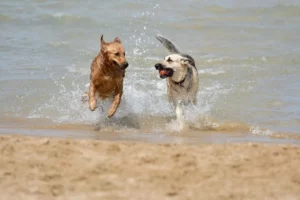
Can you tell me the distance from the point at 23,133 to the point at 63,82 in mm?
3721

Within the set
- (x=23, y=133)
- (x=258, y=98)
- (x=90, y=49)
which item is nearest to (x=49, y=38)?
(x=90, y=49)

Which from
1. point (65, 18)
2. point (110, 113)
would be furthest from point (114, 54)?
point (65, 18)

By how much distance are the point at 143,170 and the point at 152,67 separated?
7418mm

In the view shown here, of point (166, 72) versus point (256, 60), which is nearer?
point (166, 72)

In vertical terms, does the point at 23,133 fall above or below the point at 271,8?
below

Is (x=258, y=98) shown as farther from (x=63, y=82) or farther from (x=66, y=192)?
(x=66, y=192)

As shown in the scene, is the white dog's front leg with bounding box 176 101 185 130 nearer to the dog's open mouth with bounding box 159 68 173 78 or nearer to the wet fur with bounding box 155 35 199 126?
the wet fur with bounding box 155 35 199 126

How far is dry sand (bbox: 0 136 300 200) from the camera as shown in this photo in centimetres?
433

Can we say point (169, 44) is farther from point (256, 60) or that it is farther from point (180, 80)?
point (256, 60)

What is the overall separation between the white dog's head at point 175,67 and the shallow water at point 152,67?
535mm

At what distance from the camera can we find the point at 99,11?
17250 millimetres

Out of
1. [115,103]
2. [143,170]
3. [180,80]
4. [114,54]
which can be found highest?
[114,54]

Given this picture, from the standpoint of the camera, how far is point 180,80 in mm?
8359

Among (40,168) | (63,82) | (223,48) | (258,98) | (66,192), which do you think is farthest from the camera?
(223,48)
